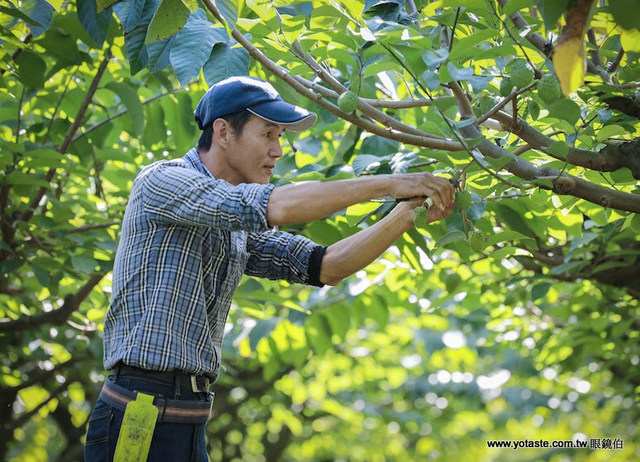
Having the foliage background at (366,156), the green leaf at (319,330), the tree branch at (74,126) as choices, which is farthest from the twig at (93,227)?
the green leaf at (319,330)

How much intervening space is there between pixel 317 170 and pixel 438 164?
21.2 inches

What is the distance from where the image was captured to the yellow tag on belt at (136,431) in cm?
212

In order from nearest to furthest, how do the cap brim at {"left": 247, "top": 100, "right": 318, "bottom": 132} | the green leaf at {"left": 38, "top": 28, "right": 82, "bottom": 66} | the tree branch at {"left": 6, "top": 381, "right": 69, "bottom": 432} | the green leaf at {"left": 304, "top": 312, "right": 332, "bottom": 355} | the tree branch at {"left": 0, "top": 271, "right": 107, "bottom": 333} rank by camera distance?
the cap brim at {"left": 247, "top": 100, "right": 318, "bottom": 132} → the green leaf at {"left": 38, "top": 28, "right": 82, "bottom": 66} → the tree branch at {"left": 0, "top": 271, "right": 107, "bottom": 333} → the green leaf at {"left": 304, "top": 312, "right": 332, "bottom": 355} → the tree branch at {"left": 6, "top": 381, "right": 69, "bottom": 432}

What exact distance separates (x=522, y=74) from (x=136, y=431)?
1.31 meters

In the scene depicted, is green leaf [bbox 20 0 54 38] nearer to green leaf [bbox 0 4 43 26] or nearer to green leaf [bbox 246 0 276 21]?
green leaf [bbox 0 4 43 26]

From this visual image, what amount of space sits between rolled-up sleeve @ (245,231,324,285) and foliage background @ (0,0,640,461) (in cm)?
Result: 21

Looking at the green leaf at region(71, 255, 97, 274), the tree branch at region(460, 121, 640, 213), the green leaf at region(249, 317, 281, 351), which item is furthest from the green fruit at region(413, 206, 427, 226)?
the green leaf at region(249, 317, 281, 351)

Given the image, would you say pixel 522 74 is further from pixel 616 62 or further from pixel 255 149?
pixel 255 149

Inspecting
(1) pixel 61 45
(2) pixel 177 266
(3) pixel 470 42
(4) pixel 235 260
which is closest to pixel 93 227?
(1) pixel 61 45

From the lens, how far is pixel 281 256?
267 centimetres

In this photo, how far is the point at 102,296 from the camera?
4.18 m

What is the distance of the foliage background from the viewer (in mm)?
2027

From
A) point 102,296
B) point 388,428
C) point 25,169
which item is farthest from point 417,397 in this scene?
point 25,169

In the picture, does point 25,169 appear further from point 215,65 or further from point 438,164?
point 438,164
